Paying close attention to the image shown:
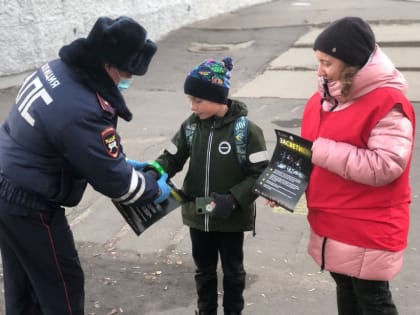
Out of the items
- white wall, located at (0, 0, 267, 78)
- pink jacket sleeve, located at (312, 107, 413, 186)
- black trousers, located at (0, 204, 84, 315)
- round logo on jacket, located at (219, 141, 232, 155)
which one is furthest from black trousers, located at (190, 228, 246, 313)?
white wall, located at (0, 0, 267, 78)

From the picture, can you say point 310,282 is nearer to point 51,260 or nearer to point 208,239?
point 208,239

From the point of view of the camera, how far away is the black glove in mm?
3098

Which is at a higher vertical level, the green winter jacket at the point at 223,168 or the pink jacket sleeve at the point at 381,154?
the pink jacket sleeve at the point at 381,154

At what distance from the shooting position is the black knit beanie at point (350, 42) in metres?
2.52

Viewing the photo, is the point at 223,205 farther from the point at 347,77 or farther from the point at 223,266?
the point at 347,77

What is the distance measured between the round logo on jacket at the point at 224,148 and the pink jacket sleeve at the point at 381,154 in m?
0.73

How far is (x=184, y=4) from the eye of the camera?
48.6 feet

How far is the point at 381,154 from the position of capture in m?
2.50

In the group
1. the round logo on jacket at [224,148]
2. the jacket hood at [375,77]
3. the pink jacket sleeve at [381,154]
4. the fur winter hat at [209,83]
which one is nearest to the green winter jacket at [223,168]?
the round logo on jacket at [224,148]

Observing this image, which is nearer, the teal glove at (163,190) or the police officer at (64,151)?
the police officer at (64,151)

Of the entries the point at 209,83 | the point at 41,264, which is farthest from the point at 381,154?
the point at 41,264

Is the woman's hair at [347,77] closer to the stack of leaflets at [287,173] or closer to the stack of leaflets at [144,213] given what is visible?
the stack of leaflets at [287,173]

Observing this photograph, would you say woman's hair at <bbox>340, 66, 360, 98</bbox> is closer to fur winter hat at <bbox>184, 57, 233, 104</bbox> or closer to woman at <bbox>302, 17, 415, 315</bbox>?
woman at <bbox>302, 17, 415, 315</bbox>

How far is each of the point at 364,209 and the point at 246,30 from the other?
12260 mm
